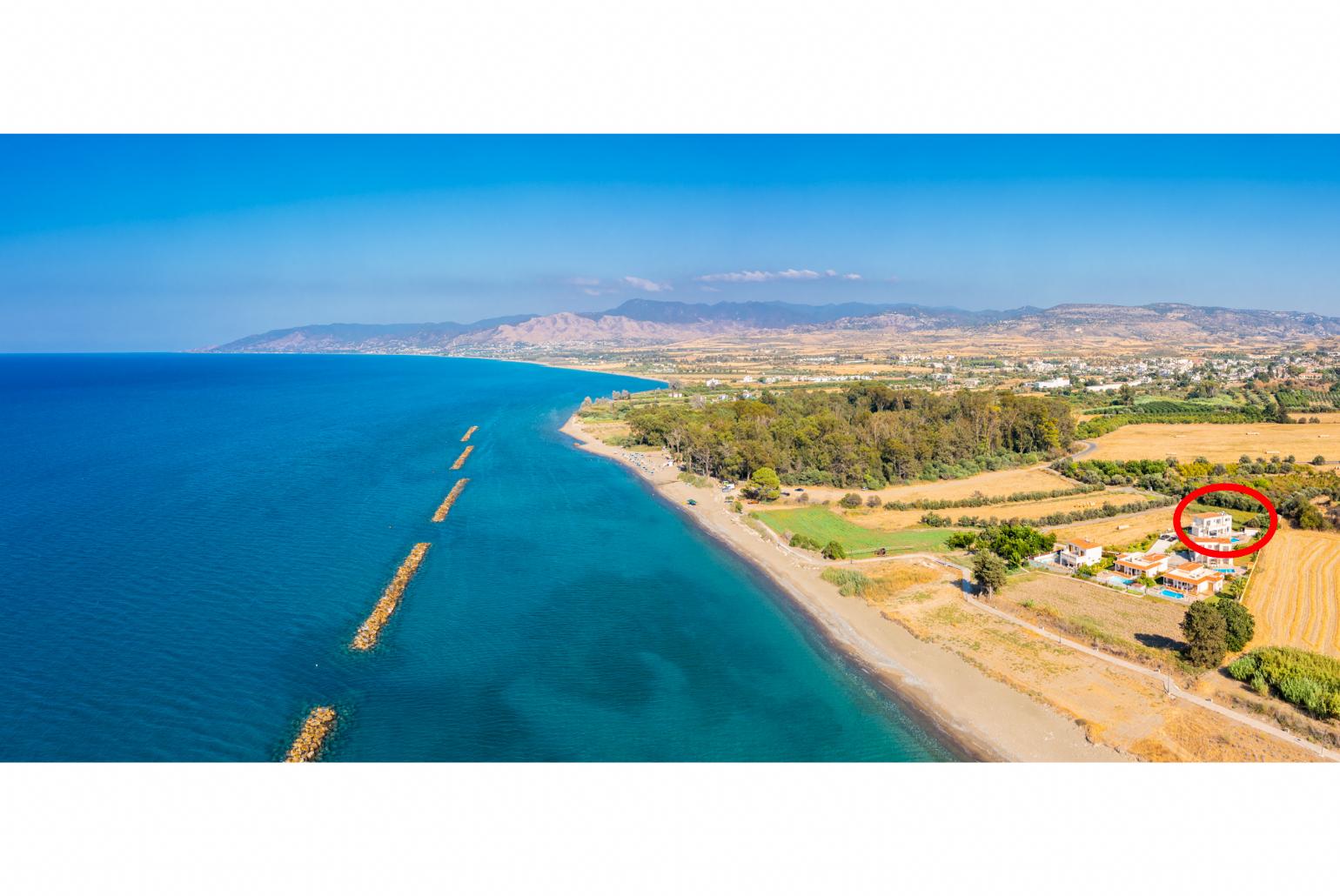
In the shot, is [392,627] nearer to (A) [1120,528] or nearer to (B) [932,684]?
(B) [932,684]

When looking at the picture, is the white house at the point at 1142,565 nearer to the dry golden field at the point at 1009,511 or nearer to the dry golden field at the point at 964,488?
the dry golden field at the point at 1009,511

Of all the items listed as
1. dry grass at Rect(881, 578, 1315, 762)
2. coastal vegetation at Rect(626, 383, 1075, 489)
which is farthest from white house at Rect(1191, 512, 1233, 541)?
coastal vegetation at Rect(626, 383, 1075, 489)

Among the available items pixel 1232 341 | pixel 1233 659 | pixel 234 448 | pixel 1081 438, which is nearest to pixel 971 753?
pixel 1233 659

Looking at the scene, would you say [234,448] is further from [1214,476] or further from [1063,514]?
[1214,476]

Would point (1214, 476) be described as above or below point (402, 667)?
above

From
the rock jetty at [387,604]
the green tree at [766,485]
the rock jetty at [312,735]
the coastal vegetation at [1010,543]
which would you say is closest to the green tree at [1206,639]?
the coastal vegetation at [1010,543]

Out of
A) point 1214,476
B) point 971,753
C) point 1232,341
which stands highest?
point 1232,341

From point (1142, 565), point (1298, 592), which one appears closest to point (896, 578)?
point (1142, 565)
